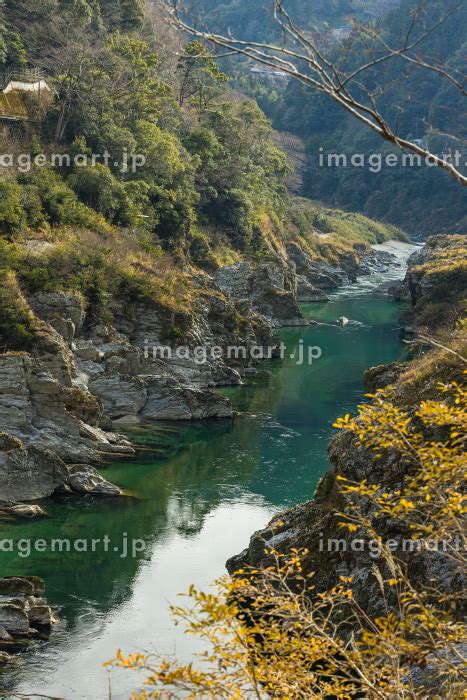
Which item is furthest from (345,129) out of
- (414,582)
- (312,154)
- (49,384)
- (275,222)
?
(414,582)

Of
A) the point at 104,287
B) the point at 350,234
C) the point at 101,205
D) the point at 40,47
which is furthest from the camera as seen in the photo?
the point at 350,234

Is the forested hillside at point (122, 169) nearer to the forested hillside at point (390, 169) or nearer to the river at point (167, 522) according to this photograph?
the river at point (167, 522)

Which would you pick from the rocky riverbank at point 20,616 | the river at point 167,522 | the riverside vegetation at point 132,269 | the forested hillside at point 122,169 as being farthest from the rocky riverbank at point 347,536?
the forested hillside at point 122,169

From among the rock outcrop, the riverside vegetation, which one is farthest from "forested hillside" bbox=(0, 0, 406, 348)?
the rock outcrop

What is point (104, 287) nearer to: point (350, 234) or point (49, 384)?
point (49, 384)

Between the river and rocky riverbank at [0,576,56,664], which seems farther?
the river

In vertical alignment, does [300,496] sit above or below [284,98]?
below

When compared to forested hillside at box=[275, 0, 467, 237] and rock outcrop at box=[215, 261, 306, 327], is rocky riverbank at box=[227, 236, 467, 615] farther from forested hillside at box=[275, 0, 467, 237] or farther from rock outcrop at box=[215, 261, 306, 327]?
forested hillside at box=[275, 0, 467, 237]
